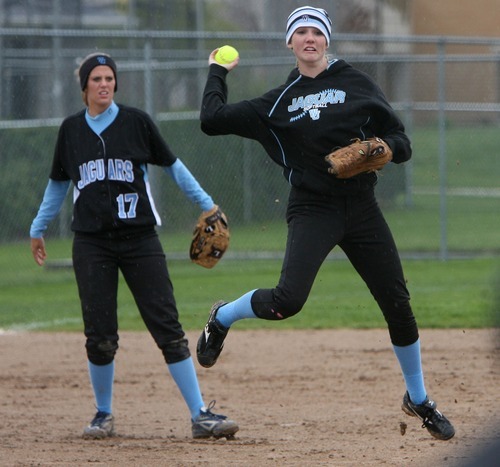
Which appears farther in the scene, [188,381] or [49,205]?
[49,205]

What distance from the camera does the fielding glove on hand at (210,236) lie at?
19.4 ft

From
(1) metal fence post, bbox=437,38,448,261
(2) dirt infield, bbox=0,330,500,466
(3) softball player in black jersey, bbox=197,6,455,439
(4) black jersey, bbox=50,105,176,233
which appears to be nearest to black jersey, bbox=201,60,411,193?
(3) softball player in black jersey, bbox=197,6,455,439

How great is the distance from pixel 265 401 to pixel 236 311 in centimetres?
180

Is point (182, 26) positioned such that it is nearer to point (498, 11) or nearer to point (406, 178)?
point (498, 11)

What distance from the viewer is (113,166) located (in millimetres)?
5660

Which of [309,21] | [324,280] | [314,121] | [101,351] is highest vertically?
[309,21]

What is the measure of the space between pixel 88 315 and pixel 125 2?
16235 millimetres

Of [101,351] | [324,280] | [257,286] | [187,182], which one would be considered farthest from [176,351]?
[324,280]

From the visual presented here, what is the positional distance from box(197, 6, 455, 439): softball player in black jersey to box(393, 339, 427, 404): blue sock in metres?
0.11

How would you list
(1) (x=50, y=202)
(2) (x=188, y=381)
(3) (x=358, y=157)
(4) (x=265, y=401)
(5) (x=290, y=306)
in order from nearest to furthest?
(3) (x=358, y=157) < (5) (x=290, y=306) < (2) (x=188, y=381) < (1) (x=50, y=202) < (4) (x=265, y=401)

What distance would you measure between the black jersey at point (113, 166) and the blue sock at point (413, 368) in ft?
4.79

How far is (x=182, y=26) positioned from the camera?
19641 millimetres

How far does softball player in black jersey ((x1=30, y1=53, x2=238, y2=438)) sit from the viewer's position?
5656 millimetres

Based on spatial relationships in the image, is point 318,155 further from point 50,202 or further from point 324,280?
point 324,280
